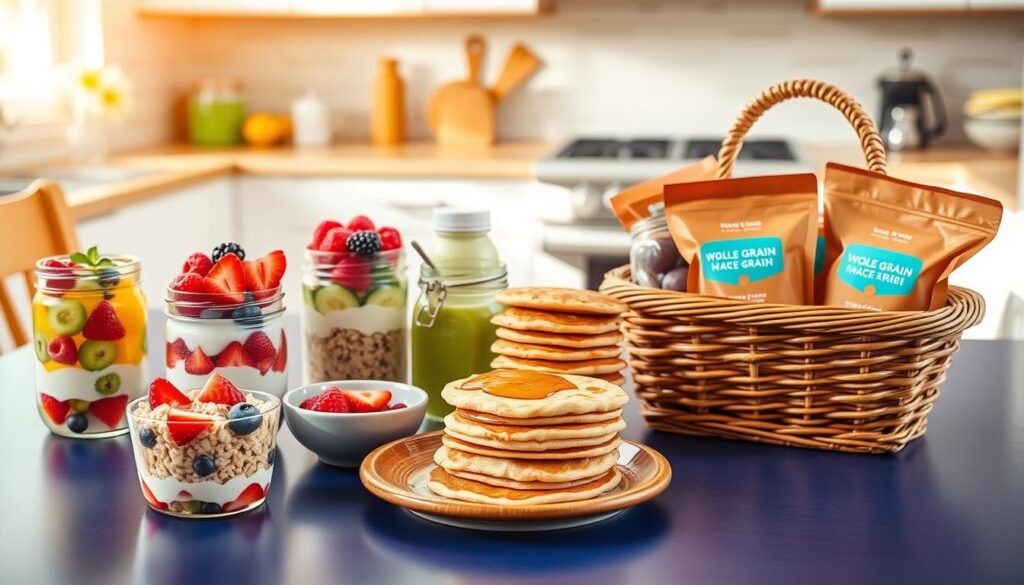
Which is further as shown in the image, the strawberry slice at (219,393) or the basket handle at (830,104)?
the basket handle at (830,104)

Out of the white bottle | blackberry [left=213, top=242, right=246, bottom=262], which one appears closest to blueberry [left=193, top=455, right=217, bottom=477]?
blackberry [left=213, top=242, right=246, bottom=262]

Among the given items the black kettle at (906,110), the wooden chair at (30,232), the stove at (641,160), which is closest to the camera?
the wooden chair at (30,232)

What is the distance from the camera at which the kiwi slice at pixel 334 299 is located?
1.18 metres

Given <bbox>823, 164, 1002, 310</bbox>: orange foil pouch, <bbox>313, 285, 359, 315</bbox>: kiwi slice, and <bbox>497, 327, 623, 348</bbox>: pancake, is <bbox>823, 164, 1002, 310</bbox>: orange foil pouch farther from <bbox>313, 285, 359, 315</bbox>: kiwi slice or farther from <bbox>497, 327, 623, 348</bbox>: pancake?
<bbox>313, 285, 359, 315</bbox>: kiwi slice

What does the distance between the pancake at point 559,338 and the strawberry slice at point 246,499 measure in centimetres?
27

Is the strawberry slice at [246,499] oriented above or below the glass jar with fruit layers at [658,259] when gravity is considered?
below

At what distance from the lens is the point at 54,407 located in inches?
45.7

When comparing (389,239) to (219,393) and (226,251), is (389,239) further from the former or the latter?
(219,393)

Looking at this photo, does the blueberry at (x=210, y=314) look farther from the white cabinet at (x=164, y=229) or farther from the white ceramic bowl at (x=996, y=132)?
the white ceramic bowl at (x=996, y=132)

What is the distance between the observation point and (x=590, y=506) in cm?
90

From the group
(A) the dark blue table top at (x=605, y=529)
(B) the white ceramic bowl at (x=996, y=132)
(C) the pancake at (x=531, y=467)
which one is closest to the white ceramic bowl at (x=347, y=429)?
(A) the dark blue table top at (x=605, y=529)

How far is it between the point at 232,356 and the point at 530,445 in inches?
12.8

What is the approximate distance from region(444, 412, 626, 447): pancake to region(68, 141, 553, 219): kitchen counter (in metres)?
2.20

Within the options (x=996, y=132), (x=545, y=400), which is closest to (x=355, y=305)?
(x=545, y=400)
